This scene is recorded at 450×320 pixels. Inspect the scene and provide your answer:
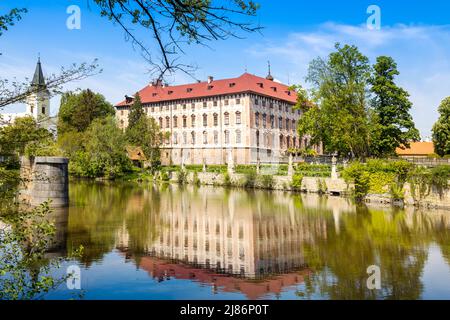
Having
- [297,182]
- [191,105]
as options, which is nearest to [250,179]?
[297,182]

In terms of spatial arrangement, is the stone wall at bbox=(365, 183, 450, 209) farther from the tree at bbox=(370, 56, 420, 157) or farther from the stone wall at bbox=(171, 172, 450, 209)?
the tree at bbox=(370, 56, 420, 157)

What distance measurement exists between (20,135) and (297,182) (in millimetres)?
35877

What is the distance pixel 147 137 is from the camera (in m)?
58.8

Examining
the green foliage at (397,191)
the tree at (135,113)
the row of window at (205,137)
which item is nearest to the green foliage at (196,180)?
the row of window at (205,137)

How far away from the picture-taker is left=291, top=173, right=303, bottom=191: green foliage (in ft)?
133

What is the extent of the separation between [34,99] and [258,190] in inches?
1479

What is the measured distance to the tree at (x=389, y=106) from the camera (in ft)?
127

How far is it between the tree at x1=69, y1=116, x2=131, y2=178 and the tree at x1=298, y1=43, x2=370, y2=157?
85.8 feet

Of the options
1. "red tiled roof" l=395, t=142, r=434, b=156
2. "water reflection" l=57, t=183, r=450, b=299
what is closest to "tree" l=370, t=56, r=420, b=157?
"water reflection" l=57, t=183, r=450, b=299

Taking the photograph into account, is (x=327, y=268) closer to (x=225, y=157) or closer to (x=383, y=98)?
(x=383, y=98)

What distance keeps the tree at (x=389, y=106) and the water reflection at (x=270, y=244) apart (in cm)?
1367

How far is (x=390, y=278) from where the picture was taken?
1107 cm
